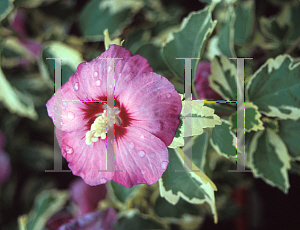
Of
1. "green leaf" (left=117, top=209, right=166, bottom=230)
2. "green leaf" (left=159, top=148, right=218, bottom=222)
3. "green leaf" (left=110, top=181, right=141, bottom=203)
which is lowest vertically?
"green leaf" (left=117, top=209, right=166, bottom=230)

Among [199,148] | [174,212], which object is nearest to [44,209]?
[174,212]

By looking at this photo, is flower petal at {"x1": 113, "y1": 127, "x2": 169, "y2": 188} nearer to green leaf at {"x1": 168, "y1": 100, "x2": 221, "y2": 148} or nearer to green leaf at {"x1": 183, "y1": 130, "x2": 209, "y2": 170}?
green leaf at {"x1": 168, "y1": 100, "x2": 221, "y2": 148}

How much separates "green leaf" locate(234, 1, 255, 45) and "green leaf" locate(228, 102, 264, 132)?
321mm

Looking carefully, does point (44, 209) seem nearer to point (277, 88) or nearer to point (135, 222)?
point (135, 222)

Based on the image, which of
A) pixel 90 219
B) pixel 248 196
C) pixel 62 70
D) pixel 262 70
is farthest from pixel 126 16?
pixel 248 196

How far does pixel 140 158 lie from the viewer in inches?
13.4

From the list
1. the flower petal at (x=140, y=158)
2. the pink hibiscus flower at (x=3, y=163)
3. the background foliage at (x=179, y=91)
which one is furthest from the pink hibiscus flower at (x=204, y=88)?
the pink hibiscus flower at (x=3, y=163)

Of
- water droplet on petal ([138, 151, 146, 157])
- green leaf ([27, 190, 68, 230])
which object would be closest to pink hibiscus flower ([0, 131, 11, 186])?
green leaf ([27, 190, 68, 230])

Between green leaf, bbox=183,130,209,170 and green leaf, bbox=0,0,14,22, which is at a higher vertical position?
green leaf, bbox=0,0,14,22

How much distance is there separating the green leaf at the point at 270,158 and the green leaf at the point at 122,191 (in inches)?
10.8

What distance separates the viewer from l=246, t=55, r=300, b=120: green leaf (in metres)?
0.48

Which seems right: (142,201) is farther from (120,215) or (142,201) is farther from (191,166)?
(191,166)

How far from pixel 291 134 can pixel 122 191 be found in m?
0.41

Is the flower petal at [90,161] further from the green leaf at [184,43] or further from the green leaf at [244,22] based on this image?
the green leaf at [244,22]
